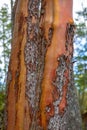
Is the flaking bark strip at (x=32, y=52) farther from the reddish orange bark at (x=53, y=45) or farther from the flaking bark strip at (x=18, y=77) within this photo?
the reddish orange bark at (x=53, y=45)

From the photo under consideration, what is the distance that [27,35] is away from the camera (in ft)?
11.6

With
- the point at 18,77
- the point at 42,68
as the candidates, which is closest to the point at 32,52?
the point at 18,77

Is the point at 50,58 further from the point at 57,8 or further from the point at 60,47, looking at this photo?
the point at 57,8

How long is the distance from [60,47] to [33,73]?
64 centimetres

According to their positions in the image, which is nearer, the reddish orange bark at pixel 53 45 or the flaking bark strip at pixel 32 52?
the reddish orange bark at pixel 53 45

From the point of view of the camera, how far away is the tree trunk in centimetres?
283

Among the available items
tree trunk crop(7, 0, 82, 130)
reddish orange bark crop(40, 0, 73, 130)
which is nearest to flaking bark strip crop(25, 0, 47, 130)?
tree trunk crop(7, 0, 82, 130)

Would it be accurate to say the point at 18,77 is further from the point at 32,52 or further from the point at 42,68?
the point at 42,68

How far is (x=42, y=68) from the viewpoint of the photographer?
2.94 m

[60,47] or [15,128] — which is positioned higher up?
[60,47]

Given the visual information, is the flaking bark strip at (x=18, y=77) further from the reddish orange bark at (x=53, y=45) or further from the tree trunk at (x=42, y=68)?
the reddish orange bark at (x=53, y=45)

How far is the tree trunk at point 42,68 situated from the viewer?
111 inches

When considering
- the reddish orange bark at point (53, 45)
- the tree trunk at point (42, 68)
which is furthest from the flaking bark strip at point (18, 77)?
the reddish orange bark at point (53, 45)

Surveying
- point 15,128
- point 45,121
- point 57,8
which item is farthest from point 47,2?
point 15,128
